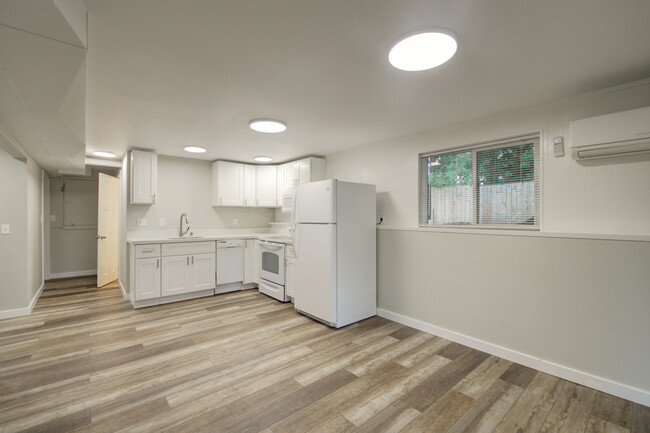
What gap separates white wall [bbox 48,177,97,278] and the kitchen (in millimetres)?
2139

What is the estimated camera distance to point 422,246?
3299 mm

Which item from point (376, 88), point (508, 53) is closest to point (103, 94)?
point (376, 88)

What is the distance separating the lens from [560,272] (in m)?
2.40

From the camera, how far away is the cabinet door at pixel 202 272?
4.40 meters

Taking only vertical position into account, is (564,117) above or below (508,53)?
below

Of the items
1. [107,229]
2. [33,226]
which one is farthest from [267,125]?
[107,229]

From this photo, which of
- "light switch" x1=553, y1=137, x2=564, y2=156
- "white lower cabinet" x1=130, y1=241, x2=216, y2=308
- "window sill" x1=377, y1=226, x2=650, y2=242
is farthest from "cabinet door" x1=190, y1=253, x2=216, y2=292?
"light switch" x1=553, y1=137, x2=564, y2=156

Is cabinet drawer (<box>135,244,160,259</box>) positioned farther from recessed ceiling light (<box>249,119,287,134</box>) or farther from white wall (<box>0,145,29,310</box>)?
recessed ceiling light (<box>249,119,287,134</box>)

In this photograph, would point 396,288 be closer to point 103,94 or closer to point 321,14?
point 321,14

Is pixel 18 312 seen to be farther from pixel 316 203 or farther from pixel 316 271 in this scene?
pixel 316 203

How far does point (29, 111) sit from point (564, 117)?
4.15 meters

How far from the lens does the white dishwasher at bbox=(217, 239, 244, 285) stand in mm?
4656

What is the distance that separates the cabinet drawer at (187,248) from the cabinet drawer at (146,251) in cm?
10

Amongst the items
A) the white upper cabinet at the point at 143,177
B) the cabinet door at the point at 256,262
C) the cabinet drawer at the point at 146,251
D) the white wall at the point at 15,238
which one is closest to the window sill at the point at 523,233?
the cabinet door at the point at 256,262
